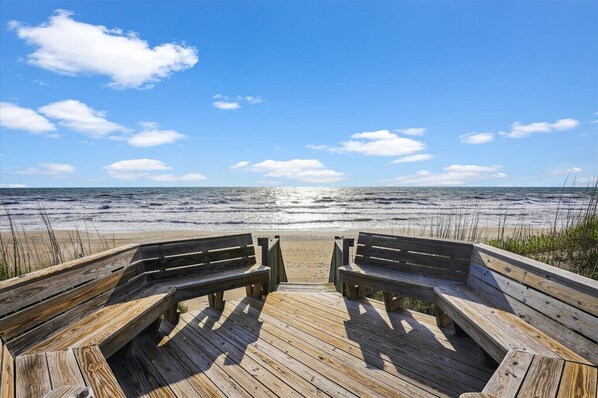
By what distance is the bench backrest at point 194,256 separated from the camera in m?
3.76

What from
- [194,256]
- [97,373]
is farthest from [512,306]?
[194,256]

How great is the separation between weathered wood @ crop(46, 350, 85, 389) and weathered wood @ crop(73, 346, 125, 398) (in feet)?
0.09

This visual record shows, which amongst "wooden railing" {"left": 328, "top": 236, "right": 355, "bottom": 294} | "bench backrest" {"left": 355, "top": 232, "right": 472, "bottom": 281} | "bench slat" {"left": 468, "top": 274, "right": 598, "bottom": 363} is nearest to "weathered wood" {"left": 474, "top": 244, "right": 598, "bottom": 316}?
"bench slat" {"left": 468, "top": 274, "right": 598, "bottom": 363}

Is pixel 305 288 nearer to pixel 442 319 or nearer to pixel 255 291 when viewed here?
pixel 255 291

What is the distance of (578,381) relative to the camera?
1778mm

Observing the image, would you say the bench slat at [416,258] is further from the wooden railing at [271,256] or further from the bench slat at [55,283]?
the bench slat at [55,283]

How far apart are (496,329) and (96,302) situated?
350cm

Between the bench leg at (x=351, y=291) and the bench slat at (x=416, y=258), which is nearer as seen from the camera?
the bench slat at (x=416, y=258)

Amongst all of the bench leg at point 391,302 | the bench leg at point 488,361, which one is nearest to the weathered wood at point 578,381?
the bench leg at point 488,361

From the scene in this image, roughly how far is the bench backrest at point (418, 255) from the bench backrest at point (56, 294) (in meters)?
3.04

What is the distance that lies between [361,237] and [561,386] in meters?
2.80

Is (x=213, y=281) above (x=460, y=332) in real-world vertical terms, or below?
above

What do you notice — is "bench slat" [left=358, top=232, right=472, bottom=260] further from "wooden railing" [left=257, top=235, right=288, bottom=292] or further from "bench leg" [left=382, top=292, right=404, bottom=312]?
"wooden railing" [left=257, top=235, right=288, bottom=292]

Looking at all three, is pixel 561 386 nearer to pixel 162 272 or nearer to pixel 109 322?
pixel 109 322
